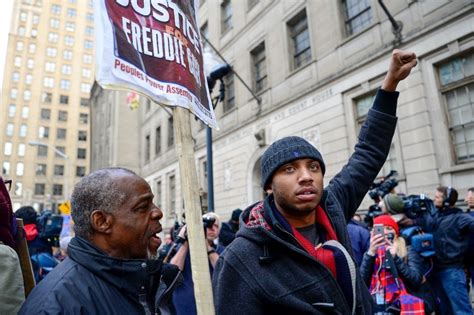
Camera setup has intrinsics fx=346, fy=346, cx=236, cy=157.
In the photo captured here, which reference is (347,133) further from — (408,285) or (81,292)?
(81,292)

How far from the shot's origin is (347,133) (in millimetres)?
10609

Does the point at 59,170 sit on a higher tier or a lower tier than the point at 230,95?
higher

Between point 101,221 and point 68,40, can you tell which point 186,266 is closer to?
point 101,221

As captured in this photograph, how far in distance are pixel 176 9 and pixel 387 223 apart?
3.25 metres

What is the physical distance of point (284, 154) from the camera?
6.24ft

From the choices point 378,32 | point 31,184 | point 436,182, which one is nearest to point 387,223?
point 436,182

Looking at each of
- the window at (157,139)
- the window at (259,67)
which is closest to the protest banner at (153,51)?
the window at (259,67)

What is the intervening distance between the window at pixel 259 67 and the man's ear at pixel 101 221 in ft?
45.3

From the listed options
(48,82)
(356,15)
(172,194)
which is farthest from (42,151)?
(356,15)

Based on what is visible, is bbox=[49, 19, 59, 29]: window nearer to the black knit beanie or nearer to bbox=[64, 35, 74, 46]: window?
bbox=[64, 35, 74, 46]: window

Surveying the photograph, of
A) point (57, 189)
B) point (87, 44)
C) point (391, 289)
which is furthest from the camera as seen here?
point (87, 44)

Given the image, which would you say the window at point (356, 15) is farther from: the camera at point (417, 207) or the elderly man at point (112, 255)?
the elderly man at point (112, 255)

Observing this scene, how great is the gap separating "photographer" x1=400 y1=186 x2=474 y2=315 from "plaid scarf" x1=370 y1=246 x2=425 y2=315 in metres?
1.38

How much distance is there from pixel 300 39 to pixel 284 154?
12456mm
